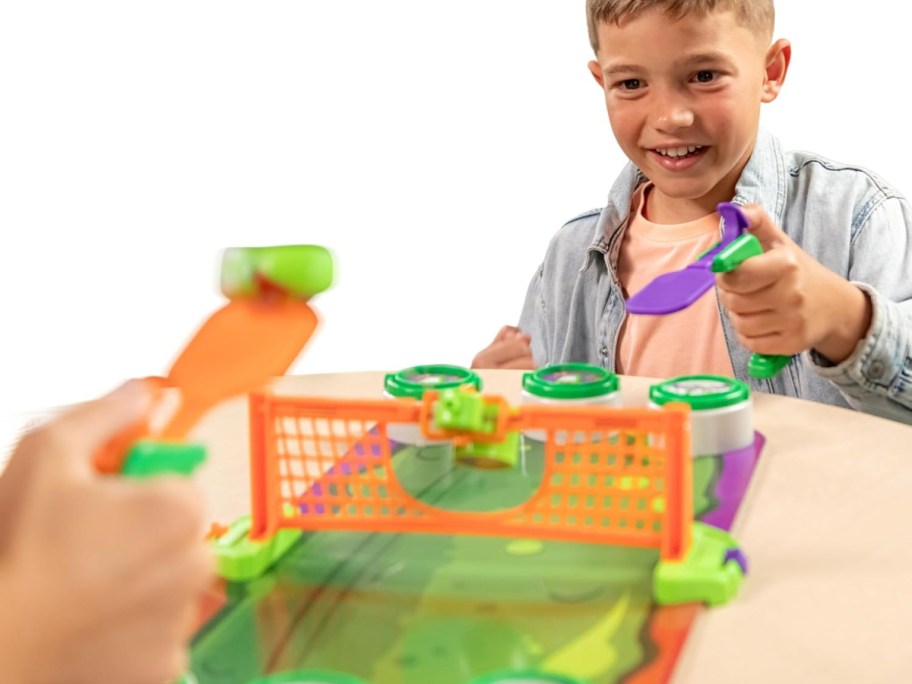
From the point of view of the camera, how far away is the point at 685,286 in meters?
0.99

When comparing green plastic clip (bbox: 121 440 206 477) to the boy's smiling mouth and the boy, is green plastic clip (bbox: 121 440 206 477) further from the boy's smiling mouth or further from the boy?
the boy's smiling mouth

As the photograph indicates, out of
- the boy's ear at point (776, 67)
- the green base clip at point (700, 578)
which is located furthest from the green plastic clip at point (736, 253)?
the boy's ear at point (776, 67)

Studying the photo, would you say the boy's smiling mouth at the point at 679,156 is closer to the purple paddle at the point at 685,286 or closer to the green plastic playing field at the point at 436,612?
A: the purple paddle at the point at 685,286

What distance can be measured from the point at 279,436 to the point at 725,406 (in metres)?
0.37

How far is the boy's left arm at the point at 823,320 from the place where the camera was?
3.37 ft

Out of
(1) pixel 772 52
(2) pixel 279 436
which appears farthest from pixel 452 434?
(1) pixel 772 52

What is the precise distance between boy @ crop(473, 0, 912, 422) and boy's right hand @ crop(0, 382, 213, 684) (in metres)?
0.71

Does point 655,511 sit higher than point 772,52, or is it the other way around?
point 772,52

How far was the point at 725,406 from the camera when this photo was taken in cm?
93

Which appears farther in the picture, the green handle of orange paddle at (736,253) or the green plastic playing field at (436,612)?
the green handle of orange paddle at (736,253)

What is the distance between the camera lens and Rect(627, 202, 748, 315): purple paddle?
966 millimetres

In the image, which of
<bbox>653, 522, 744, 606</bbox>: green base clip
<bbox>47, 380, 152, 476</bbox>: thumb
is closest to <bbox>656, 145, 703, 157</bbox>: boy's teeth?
<bbox>653, 522, 744, 606</bbox>: green base clip

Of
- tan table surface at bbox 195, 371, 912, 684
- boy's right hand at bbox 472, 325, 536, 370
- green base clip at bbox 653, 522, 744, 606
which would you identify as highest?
green base clip at bbox 653, 522, 744, 606

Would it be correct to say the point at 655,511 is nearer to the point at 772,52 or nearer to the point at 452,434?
the point at 452,434
